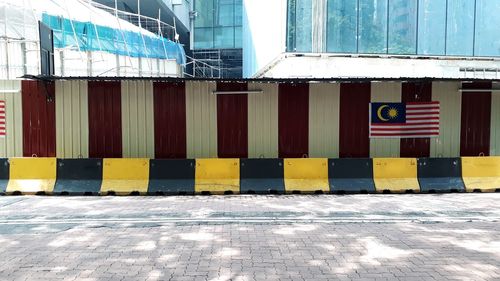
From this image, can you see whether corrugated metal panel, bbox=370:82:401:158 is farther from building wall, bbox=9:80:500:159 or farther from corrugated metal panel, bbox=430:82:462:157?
corrugated metal panel, bbox=430:82:462:157

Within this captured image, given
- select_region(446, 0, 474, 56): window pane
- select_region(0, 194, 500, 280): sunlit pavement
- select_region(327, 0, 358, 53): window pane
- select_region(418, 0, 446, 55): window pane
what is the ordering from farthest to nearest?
1. select_region(446, 0, 474, 56): window pane
2. select_region(418, 0, 446, 55): window pane
3. select_region(327, 0, 358, 53): window pane
4. select_region(0, 194, 500, 280): sunlit pavement

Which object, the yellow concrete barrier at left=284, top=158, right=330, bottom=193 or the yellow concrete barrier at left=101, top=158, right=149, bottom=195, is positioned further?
the yellow concrete barrier at left=284, top=158, right=330, bottom=193

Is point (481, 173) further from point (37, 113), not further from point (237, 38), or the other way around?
point (237, 38)

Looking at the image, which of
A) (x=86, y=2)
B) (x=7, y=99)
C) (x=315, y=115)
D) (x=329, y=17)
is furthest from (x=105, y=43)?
(x=315, y=115)

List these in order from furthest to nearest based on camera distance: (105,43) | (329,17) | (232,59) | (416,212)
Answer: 1. (232,59)
2. (105,43)
3. (329,17)
4. (416,212)

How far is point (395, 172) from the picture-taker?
9.16 meters

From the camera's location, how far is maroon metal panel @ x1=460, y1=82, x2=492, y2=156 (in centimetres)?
952

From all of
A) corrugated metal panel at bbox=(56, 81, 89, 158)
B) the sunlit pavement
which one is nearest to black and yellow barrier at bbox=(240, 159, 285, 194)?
the sunlit pavement

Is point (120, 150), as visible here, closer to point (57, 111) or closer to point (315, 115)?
point (57, 111)

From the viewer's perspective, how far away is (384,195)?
887 centimetres

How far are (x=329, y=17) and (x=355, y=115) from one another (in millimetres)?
8204

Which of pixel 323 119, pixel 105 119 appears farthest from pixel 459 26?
pixel 105 119

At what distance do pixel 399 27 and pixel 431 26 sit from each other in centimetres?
136

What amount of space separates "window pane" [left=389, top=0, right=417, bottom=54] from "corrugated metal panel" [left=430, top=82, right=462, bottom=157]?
7.59 metres
